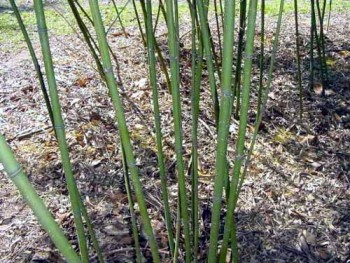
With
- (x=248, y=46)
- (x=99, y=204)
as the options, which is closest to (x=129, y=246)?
(x=99, y=204)

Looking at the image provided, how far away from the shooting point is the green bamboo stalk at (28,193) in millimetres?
512

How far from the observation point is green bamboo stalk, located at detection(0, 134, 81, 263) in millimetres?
512

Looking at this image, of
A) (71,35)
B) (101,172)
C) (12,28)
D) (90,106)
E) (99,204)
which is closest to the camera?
(99,204)

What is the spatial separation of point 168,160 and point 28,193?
3.66 ft

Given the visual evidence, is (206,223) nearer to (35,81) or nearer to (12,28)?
(35,81)

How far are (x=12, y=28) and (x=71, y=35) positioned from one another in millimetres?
504

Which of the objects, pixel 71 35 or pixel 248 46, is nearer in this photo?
pixel 248 46

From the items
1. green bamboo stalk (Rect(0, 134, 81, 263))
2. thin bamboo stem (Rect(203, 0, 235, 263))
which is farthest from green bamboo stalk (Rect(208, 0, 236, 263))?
green bamboo stalk (Rect(0, 134, 81, 263))

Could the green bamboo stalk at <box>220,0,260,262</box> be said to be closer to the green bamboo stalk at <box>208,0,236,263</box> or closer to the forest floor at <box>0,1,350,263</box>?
the green bamboo stalk at <box>208,0,236,263</box>

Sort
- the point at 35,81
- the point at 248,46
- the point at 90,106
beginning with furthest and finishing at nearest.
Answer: the point at 35,81 → the point at 90,106 → the point at 248,46

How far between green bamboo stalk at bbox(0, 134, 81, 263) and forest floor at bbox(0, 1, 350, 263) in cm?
74

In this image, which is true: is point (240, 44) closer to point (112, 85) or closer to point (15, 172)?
point (112, 85)

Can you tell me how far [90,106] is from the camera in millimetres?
1933

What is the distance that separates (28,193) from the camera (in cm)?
53
